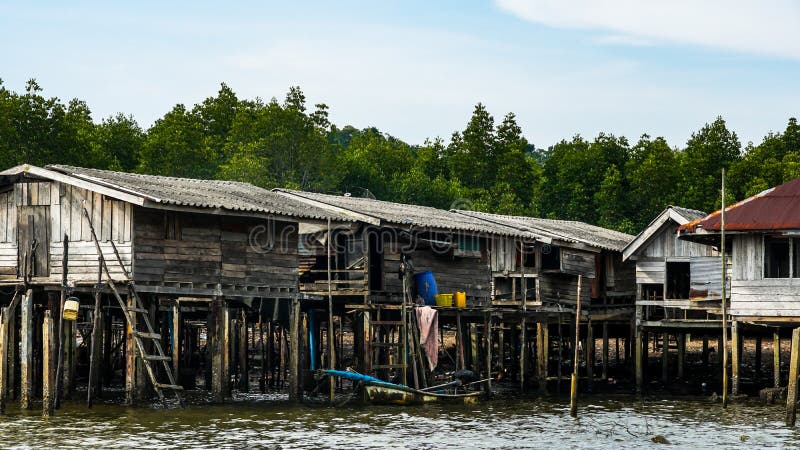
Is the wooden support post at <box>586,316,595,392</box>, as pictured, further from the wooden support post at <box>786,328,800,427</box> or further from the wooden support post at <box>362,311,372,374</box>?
the wooden support post at <box>786,328,800,427</box>

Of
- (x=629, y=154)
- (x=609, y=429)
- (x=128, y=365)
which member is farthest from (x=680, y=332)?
(x=629, y=154)

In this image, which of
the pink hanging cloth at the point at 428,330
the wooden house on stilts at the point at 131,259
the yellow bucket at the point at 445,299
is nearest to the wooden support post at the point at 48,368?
the wooden house on stilts at the point at 131,259

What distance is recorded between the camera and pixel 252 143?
2653 inches

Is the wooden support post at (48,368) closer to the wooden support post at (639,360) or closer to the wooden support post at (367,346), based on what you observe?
the wooden support post at (367,346)

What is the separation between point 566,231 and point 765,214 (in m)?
13.4

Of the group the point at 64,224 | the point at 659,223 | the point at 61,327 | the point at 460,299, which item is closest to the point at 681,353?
the point at 659,223

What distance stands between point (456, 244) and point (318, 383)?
652 cm

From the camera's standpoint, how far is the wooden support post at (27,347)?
26.4 meters

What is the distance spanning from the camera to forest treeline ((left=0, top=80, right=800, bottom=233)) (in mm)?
58250

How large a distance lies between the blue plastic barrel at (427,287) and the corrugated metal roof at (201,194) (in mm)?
3167

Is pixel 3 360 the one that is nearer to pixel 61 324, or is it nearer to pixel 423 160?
pixel 61 324

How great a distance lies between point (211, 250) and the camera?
1164 inches

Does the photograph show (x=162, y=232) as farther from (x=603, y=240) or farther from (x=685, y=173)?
(x=685, y=173)

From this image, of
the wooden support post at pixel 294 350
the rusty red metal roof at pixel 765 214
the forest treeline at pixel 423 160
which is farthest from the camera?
the forest treeline at pixel 423 160
